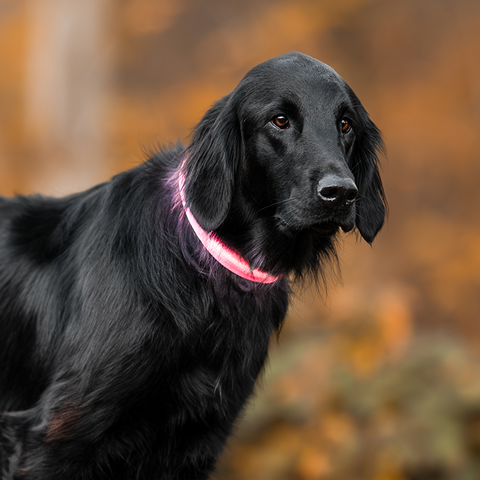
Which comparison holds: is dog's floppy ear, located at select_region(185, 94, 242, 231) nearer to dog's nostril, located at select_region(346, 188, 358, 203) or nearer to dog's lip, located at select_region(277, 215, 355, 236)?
dog's lip, located at select_region(277, 215, 355, 236)

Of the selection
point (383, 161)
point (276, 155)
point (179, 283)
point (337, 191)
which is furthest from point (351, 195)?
point (383, 161)

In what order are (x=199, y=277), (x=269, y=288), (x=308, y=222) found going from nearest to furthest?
(x=308, y=222) → (x=199, y=277) → (x=269, y=288)

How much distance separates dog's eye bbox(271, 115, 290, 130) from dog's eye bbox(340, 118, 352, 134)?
0.26 meters

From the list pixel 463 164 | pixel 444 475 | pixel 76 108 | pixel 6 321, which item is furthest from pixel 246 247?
pixel 463 164

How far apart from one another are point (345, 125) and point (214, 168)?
598 mm

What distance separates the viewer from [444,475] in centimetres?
402

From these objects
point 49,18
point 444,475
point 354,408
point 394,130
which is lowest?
point 444,475

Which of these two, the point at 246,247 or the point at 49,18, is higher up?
the point at 49,18

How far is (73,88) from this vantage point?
6.14m

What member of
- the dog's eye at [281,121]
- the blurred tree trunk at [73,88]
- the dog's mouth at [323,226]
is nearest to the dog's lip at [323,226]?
A: the dog's mouth at [323,226]

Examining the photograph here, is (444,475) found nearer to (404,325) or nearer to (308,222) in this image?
(404,325)

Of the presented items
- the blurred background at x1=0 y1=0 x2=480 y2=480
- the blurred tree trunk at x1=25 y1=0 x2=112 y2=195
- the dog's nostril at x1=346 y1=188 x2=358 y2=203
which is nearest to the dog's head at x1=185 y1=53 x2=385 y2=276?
the dog's nostril at x1=346 y1=188 x2=358 y2=203

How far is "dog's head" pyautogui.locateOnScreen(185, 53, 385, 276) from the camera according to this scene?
2236 millimetres

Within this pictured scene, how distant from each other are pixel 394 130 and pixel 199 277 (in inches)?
263
